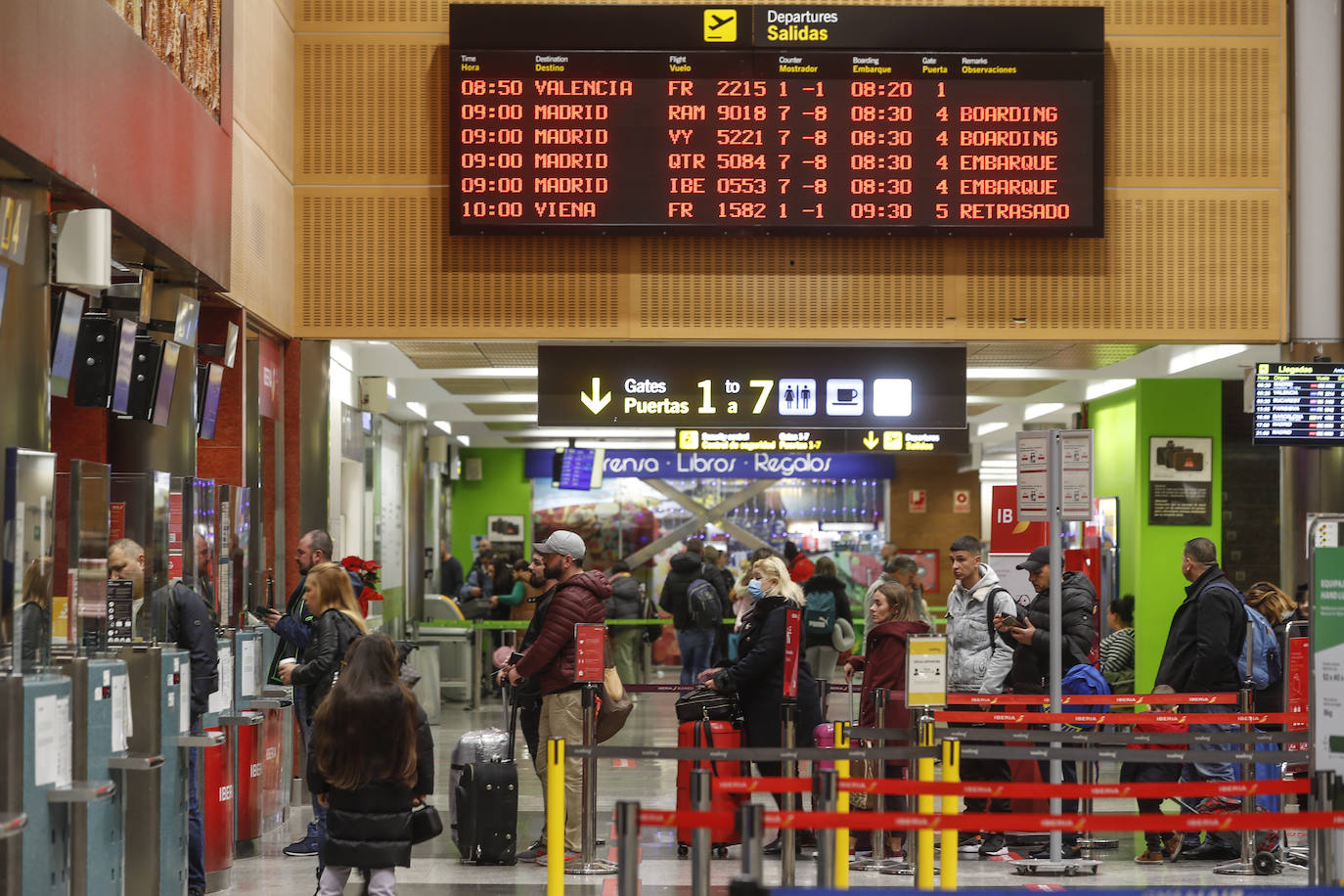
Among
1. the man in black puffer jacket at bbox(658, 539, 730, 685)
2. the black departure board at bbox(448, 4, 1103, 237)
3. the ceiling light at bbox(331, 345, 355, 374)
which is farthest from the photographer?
the man in black puffer jacket at bbox(658, 539, 730, 685)

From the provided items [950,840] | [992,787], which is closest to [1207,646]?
[950,840]

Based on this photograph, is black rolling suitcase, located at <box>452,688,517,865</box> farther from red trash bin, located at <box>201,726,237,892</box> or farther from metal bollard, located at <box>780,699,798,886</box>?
metal bollard, located at <box>780,699,798,886</box>

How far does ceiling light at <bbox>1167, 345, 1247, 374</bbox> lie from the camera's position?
477 inches

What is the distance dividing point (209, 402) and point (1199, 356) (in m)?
7.87

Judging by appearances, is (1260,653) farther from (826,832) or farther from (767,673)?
(826,832)

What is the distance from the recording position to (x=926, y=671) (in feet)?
25.8

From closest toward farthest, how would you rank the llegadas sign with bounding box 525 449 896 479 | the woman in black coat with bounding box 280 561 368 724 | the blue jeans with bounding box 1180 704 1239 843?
the woman in black coat with bounding box 280 561 368 724 → the blue jeans with bounding box 1180 704 1239 843 → the llegadas sign with bounding box 525 449 896 479

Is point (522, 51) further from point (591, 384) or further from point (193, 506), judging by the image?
point (193, 506)

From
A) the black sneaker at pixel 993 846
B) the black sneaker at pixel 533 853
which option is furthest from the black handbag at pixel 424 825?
the black sneaker at pixel 993 846

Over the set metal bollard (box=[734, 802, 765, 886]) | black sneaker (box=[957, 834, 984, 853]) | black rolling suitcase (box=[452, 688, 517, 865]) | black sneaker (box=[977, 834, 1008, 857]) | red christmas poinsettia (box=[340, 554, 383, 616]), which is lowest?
black sneaker (box=[957, 834, 984, 853])

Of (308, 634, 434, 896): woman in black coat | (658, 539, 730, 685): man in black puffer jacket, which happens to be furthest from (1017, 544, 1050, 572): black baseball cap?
(658, 539, 730, 685): man in black puffer jacket

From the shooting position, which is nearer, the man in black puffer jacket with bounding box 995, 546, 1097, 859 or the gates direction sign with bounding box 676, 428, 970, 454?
the man in black puffer jacket with bounding box 995, 546, 1097, 859

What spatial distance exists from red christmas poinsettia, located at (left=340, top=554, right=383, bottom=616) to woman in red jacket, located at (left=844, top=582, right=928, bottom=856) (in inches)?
121

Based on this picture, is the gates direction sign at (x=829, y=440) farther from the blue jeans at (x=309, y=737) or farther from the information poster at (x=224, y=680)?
the information poster at (x=224, y=680)
